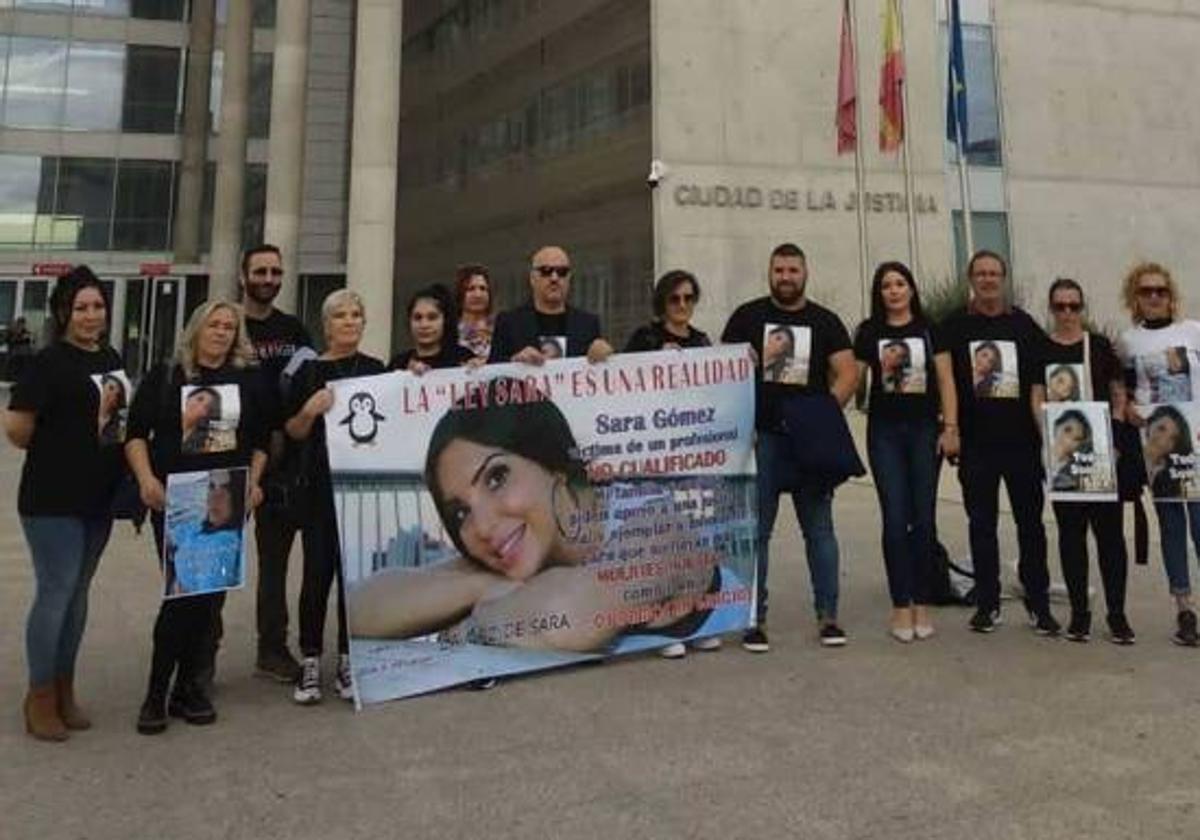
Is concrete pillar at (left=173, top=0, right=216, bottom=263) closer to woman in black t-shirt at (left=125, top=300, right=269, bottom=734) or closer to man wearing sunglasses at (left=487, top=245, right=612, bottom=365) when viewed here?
man wearing sunglasses at (left=487, top=245, right=612, bottom=365)

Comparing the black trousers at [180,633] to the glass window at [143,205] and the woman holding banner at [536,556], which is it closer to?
the woman holding banner at [536,556]

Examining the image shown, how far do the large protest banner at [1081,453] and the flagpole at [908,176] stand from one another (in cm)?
2024

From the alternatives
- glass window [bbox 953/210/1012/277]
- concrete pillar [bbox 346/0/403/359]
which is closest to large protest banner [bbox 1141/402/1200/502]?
concrete pillar [bbox 346/0/403/359]

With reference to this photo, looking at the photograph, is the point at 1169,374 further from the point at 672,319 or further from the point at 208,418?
the point at 208,418

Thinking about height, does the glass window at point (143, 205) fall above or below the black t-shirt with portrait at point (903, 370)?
above

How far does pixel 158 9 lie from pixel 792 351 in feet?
135

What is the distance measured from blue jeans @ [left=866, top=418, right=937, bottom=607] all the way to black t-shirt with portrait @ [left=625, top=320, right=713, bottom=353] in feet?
3.81

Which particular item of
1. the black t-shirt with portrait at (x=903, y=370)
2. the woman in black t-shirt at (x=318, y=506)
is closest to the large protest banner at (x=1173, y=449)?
the black t-shirt with portrait at (x=903, y=370)

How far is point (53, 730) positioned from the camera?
15.1 feet

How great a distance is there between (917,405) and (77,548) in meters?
4.39

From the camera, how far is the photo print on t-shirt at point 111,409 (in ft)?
15.5

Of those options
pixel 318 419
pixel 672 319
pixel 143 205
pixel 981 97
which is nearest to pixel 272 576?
pixel 318 419

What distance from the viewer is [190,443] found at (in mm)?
4746

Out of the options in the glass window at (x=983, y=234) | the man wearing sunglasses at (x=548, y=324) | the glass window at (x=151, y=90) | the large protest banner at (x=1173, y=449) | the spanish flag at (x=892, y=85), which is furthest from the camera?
the glass window at (x=151, y=90)
